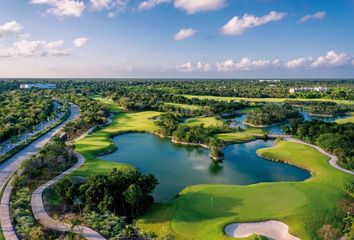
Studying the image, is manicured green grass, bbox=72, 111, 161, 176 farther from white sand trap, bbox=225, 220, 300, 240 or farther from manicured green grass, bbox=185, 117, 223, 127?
white sand trap, bbox=225, 220, 300, 240

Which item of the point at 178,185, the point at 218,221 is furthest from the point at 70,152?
the point at 218,221

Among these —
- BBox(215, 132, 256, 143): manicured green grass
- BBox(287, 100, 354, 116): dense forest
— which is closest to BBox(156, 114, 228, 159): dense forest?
BBox(215, 132, 256, 143): manicured green grass

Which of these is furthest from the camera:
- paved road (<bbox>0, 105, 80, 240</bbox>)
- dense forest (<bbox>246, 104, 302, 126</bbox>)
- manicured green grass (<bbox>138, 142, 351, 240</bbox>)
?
dense forest (<bbox>246, 104, 302, 126</bbox>)

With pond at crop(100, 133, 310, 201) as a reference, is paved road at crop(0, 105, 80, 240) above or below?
above

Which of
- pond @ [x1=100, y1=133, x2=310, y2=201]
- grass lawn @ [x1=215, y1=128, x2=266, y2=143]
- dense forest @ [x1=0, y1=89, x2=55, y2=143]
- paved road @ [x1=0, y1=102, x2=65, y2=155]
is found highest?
dense forest @ [x1=0, y1=89, x2=55, y2=143]

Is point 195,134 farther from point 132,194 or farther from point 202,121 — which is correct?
point 132,194

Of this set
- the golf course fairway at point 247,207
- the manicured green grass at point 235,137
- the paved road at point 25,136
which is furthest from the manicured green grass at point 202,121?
the golf course fairway at point 247,207

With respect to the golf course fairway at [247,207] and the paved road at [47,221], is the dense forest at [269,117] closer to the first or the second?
the golf course fairway at [247,207]
